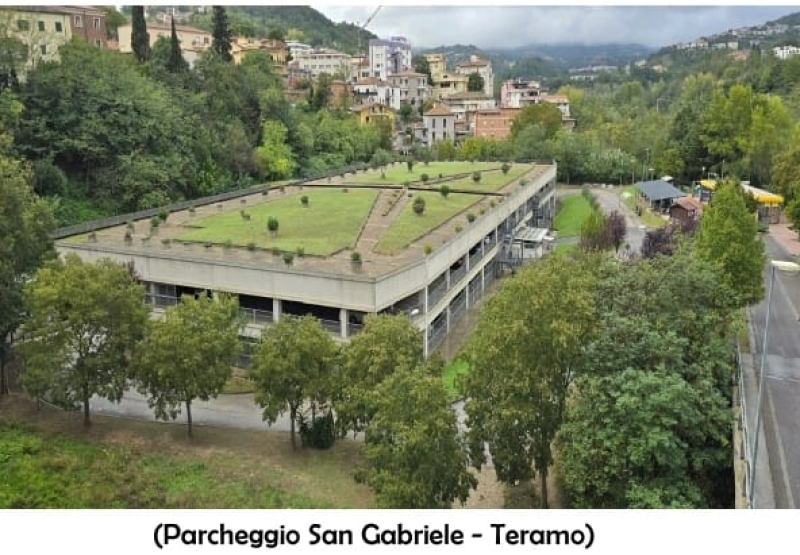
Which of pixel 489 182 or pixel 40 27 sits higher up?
pixel 40 27

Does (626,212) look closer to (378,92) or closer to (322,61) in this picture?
(378,92)

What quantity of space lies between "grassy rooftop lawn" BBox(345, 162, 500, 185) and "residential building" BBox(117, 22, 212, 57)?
4087 centimetres

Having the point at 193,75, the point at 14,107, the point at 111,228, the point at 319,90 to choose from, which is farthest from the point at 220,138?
the point at 319,90

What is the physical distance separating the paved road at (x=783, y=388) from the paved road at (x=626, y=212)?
996cm

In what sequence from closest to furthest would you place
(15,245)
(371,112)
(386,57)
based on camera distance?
(15,245)
(371,112)
(386,57)

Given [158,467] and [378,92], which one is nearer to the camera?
[158,467]

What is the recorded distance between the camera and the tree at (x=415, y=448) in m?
16.9

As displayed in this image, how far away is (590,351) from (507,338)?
2.76 m

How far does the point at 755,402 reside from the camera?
2212 cm

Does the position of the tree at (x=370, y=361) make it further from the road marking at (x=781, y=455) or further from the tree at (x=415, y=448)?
the road marking at (x=781, y=455)

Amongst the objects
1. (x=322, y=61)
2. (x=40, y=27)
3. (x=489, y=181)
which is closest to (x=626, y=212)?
(x=489, y=181)

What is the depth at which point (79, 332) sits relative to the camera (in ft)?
73.6

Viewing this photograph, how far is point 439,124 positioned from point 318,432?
9216 cm

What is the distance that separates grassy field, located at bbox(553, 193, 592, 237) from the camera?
194ft
